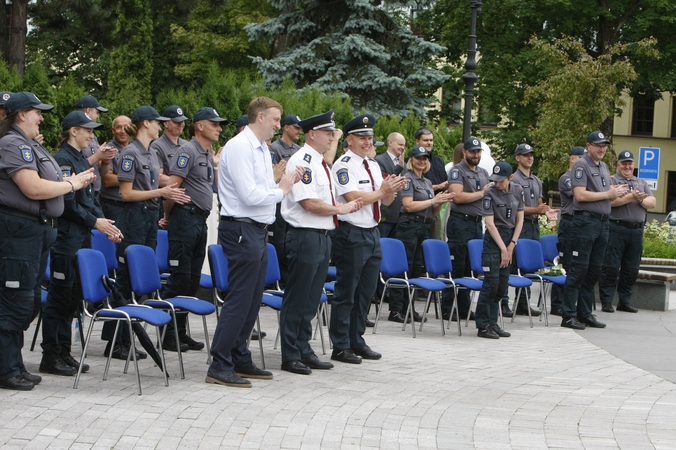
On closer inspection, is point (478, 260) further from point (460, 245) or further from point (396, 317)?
point (396, 317)

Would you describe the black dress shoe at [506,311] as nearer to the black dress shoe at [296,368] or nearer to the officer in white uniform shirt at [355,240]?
the officer in white uniform shirt at [355,240]

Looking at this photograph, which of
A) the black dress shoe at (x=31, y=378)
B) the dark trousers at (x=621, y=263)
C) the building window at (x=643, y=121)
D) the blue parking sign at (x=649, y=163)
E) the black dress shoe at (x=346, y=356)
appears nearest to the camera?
the black dress shoe at (x=31, y=378)

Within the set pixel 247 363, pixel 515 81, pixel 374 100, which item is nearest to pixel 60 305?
pixel 247 363

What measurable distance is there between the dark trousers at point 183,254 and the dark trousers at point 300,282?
117 centimetres

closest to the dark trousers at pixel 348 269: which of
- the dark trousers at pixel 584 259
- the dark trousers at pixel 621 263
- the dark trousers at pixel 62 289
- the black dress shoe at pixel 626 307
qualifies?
the dark trousers at pixel 62 289

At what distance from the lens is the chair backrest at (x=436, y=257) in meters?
11.2

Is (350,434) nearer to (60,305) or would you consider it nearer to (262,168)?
(262,168)

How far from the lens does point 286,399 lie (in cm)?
717

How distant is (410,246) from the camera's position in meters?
11.9

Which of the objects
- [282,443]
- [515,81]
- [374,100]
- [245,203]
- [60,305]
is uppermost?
[515,81]

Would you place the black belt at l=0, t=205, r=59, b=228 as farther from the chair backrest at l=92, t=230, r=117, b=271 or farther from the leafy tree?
the leafy tree

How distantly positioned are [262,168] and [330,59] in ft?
47.3

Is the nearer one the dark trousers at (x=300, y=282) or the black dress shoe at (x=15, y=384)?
the black dress shoe at (x=15, y=384)

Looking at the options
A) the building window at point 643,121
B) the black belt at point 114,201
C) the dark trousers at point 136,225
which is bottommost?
the dark trousers at point 136,225
